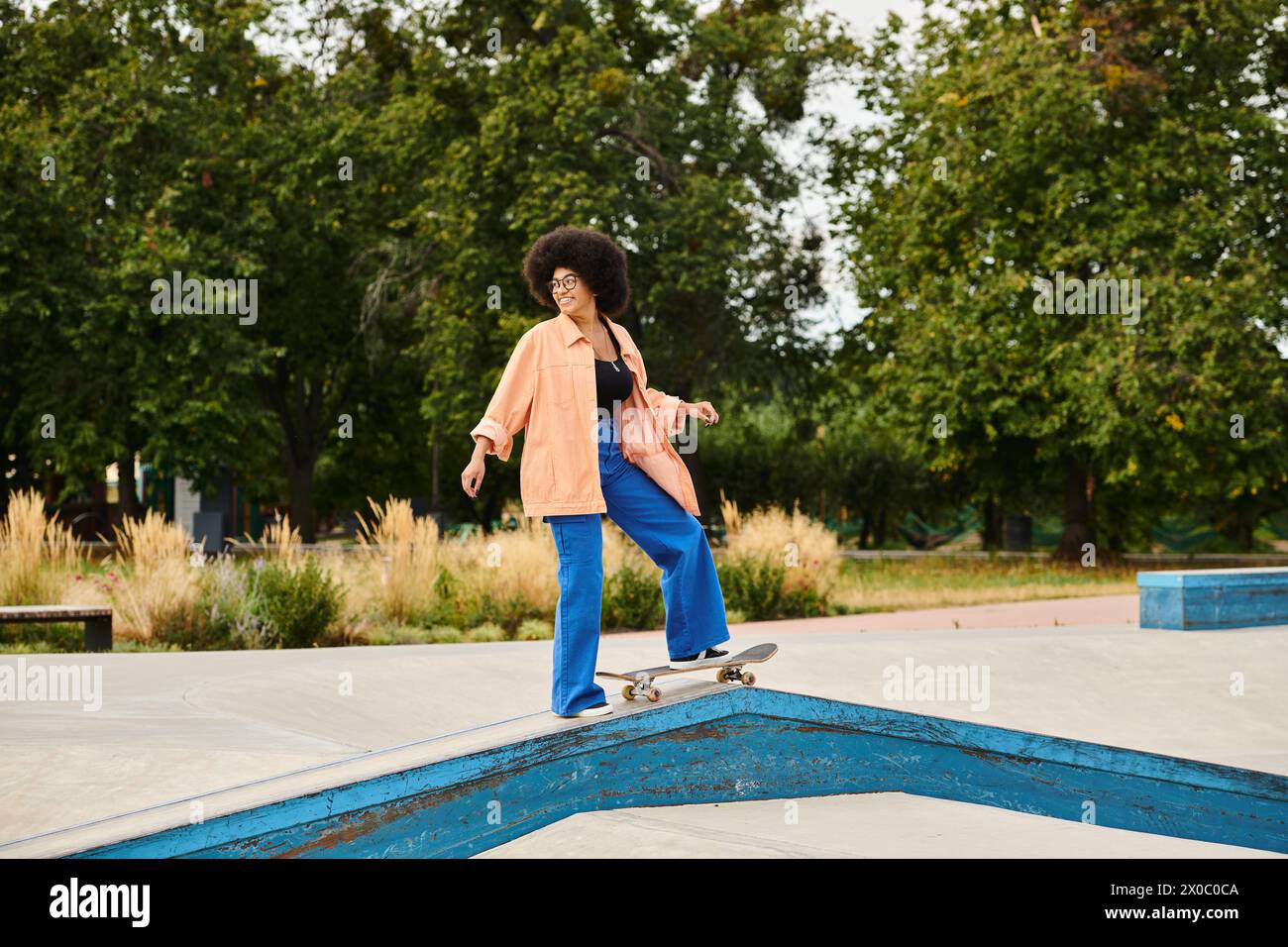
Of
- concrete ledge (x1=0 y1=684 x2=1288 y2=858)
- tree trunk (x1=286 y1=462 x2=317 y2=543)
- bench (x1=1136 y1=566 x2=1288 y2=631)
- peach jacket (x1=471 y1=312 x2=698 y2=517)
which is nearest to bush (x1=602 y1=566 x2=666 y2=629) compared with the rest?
bench (x1=1136 y1=566 x2=1288 y2=631)

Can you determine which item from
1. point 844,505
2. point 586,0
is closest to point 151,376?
point 586,0

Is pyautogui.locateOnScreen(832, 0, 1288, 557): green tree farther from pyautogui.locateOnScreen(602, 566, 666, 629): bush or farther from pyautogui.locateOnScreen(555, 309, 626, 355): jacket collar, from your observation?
pyautogui.locateOnScreen(555, 309, 626, 355): jacket collar

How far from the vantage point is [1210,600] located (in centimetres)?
1234

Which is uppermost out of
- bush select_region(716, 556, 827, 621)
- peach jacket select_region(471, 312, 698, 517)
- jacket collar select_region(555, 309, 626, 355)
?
jacket collar select_region(555, 309, 626, 355)

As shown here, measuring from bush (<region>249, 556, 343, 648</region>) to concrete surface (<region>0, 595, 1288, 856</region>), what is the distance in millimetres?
1402

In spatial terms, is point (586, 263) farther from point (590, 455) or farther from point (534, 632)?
point (534, 632)

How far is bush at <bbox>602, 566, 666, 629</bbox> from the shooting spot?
566 inches

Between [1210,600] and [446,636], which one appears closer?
[1210,600]

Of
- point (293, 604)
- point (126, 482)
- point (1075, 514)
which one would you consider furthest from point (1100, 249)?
point (126, 482)

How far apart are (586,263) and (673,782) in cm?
219

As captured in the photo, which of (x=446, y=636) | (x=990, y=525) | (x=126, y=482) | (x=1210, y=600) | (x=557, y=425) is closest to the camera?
(x=557, y=425)

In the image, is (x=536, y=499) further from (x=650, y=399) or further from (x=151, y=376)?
(x=151, y=376)

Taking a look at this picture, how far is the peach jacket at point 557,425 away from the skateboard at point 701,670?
739 mm
